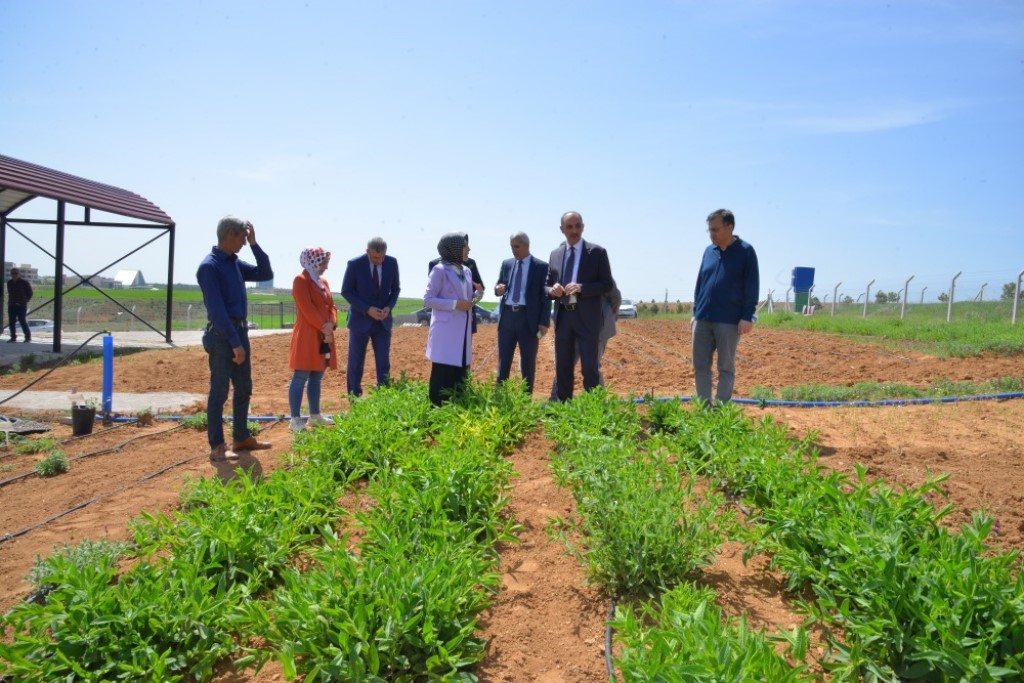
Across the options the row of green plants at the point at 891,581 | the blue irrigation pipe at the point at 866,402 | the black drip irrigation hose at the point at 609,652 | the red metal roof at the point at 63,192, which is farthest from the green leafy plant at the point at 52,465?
the red metal roof at the point at 63,192

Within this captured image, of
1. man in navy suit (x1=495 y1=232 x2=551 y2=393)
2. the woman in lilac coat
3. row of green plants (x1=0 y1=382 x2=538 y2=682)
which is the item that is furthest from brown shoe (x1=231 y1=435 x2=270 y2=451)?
man in navy suit (x1=495 y1=232 x2=551 y2=393)

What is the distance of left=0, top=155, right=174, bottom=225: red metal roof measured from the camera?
11624 millimetres

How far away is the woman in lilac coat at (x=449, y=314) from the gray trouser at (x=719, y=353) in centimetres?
190

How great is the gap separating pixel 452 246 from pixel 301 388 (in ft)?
5.87

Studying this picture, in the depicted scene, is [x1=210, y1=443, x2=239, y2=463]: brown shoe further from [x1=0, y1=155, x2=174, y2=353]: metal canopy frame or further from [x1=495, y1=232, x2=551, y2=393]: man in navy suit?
[x1=0, y1=155, x2=174, y2=353]: metal canopy frame

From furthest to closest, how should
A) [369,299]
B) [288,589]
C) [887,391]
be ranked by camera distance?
[887,391] → [369,299] → [288,589]

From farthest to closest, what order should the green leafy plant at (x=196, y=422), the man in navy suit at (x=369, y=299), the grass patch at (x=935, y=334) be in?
the grass patch at (x=935, y=334), the green leafy plant at (x=196, y=422), the man in navy suit at (x=369, y=299)

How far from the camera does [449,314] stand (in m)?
5.56

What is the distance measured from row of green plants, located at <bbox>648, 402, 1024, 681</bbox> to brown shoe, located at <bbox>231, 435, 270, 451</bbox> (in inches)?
148

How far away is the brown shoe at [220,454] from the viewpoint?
5.20 metres

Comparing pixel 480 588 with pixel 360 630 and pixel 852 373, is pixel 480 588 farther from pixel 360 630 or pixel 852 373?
pixel 852 373

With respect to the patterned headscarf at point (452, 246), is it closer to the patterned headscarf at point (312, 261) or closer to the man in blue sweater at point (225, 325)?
the patterned headscarf at point (312, 261)

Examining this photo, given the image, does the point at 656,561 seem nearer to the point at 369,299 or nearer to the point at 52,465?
the point at 369,299

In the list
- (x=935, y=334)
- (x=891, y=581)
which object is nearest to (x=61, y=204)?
(x=891, y=581)
